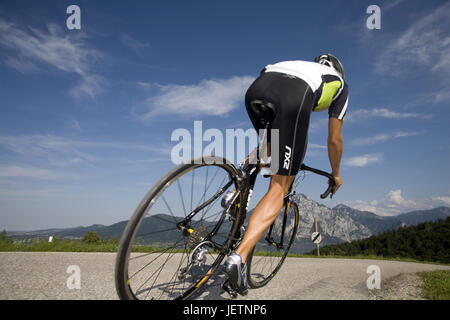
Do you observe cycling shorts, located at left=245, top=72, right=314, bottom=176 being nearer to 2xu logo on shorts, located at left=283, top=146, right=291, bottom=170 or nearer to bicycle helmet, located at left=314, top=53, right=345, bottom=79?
2xu logo on shorts, located at left=283, top=146, right=291, bottom=170

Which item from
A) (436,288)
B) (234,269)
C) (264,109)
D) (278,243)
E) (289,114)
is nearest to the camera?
(234,269)

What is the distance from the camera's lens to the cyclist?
2.21 metres

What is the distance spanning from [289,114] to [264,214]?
3.00ft

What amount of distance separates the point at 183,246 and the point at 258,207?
0.85 metres

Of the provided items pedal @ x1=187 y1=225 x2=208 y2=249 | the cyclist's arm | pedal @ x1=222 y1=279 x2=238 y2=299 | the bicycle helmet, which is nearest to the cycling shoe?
pedal @ x1=222 y1=279 x2=238 y2=299

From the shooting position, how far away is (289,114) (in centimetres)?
227

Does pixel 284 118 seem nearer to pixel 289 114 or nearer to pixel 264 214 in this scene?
pixel 289 114

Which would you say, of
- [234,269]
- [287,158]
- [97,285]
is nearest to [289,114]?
[287,158]

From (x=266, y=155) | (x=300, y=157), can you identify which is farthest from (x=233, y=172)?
(x=300, y=157)

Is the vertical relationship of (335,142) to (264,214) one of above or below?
above

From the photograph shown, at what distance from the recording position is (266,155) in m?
2.88

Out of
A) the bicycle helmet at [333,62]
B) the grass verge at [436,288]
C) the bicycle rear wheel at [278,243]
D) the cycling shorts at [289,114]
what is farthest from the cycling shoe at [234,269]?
the grass verge at [436,288]

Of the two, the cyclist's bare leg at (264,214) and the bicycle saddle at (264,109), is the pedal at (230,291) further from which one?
the bicycle saddle at (264,109)

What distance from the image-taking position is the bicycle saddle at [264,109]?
7.65 feet
